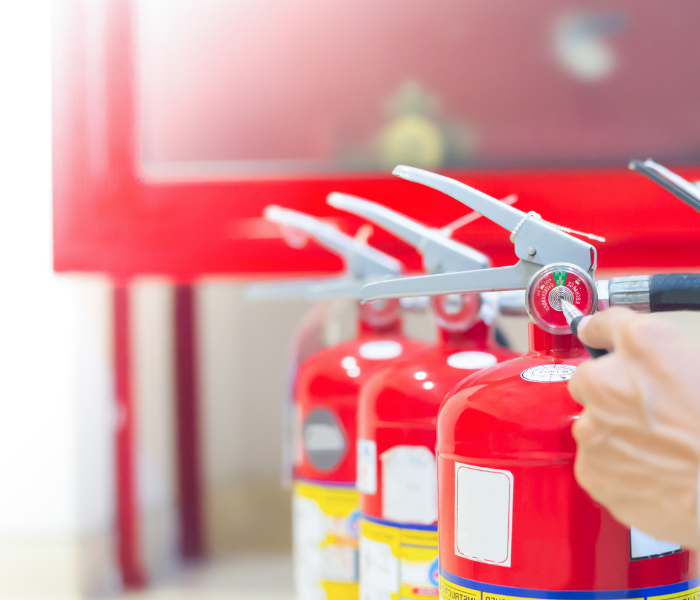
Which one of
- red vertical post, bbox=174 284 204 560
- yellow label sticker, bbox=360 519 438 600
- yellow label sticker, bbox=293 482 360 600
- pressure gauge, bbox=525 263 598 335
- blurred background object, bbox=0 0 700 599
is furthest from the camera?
red vertical post, bbox=174 284 204 560

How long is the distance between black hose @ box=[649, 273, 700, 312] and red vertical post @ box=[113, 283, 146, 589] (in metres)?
0.76

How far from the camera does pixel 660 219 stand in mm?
765

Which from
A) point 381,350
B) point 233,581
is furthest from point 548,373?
point 233,581

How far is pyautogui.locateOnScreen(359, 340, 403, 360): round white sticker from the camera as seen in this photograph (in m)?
0.68

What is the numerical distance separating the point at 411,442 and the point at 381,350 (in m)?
0.16

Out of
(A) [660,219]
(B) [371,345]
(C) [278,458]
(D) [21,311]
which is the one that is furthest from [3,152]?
(A) [660,219]

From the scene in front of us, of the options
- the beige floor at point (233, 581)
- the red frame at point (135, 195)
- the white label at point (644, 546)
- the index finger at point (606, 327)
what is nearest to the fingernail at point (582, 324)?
the index finger at point (606, 327)

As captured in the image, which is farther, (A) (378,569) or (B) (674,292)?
(A) (378,569)

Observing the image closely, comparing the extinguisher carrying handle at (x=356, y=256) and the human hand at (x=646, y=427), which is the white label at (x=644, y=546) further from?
the extinguisher carrying handle at (x=356, y=256)

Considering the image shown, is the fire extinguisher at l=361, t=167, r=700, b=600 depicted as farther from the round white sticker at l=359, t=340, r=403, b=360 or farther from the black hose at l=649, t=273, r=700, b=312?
the round white sticker at l=359, t=340, r=403, b=360

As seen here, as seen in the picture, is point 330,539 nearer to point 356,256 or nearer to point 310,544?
point 310,544

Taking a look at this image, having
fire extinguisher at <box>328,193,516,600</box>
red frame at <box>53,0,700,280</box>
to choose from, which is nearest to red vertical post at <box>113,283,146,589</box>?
red frame at <box>53,0,700,280</box>

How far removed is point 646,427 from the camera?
31 cm

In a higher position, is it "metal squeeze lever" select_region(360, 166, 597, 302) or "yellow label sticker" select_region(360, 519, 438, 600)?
"metal squeeze lever" select_region(360, 166, 597, 302)
